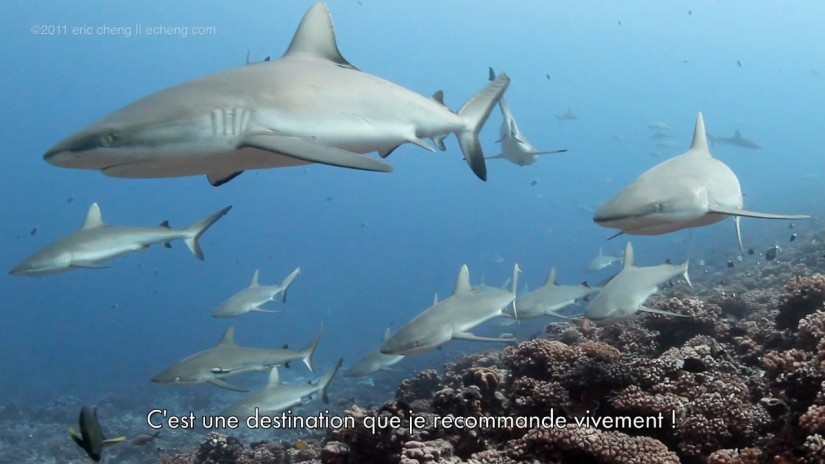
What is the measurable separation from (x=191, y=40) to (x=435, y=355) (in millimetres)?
153593

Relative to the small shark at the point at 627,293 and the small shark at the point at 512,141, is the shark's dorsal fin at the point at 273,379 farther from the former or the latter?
the small shark at the point at 512,141

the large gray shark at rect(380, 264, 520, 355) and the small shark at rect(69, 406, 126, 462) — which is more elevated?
the large gray shark at rect(380, 264, 520, 355)

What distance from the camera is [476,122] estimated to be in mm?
4773

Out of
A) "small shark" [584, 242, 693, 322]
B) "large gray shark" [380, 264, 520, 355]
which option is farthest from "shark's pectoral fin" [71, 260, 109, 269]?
"small shark" [584, 242, 693, 322]

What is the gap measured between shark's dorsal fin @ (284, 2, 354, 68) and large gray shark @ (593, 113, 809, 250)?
2.27 m

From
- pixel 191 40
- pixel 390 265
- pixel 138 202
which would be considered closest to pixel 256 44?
pixel 191 40

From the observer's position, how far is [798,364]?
161 inches

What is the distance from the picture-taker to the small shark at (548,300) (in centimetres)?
927

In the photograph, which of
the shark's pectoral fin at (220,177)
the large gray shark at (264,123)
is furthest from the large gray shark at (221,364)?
the large gray shark at (264,123)

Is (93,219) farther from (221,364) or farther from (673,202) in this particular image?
(673,202)

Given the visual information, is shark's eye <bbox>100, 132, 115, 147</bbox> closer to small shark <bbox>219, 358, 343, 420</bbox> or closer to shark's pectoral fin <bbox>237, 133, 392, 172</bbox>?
shark's pectoral fin <bbox>237, 133, 392, 172</bbox>

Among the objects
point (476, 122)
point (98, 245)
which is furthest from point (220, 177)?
point (98, 245)

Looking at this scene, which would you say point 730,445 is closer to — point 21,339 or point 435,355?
point 435,355

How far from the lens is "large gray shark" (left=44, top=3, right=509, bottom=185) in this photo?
3.05 meters
